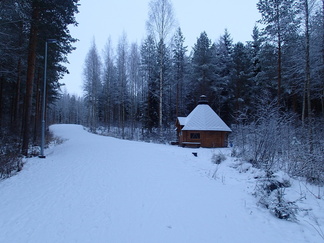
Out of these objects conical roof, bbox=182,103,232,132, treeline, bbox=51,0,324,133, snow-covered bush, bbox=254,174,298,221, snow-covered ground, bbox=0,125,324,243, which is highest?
A: treeline, bbox=51,0,324,133

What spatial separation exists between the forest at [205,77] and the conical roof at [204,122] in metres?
1.75

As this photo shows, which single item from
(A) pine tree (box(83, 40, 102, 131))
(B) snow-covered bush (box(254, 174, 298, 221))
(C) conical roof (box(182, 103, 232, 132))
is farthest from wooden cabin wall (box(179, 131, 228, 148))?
(A) pine tree (box(83, 40, 102, 131))

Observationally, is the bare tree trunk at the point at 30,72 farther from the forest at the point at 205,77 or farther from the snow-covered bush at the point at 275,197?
the snow-covered bush at the point at 275,197

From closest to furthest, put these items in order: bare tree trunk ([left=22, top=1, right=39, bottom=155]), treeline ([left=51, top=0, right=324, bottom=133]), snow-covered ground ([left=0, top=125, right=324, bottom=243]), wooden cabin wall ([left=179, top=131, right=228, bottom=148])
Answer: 1. snow-covered ground ([left=0, top=125, right=324, bottom=243])
2. bare tree trunk ([left=22, top=1, right=39, bottom=155])
3. treeline ([left=51, top=0, right=324, bottom=133])
4. wooden cabin wall ([left=179, top=131, right=228, bottom=148])

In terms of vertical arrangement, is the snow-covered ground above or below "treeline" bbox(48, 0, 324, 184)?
below

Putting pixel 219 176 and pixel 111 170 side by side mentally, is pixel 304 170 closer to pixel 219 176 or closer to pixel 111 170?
pixel 219 176

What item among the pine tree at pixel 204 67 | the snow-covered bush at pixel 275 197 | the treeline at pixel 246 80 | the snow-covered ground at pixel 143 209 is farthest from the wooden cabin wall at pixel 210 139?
the snow-covered bush at pixel 275 197

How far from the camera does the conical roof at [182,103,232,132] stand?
65.4 ft

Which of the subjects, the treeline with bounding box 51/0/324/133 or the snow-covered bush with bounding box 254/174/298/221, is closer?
the snow-covered bush with bounding box 254/174/298/221

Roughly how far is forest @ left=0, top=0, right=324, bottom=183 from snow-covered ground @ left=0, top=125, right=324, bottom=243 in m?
1.72

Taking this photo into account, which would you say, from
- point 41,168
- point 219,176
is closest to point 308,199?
point 219,176

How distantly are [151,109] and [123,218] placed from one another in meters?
24.4

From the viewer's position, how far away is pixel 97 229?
322cm

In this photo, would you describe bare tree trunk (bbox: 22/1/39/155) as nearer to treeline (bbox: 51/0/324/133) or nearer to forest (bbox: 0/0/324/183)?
forest (bbox: 0/0/324/183)
